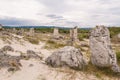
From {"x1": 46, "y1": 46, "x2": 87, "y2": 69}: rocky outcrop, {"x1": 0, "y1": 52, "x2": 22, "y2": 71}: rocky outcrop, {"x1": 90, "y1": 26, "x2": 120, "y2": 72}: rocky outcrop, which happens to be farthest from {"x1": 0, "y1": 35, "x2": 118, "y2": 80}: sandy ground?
{"x1": 90, "y1": 26, "x2": 120, "y2": 72}: rocky outcrop

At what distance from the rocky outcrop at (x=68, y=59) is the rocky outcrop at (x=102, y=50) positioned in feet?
3.72

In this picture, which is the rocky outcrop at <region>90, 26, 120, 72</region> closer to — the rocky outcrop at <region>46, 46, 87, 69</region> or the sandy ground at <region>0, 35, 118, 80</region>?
the rocky outcrop at <region>46, 46, 87, 69</region>

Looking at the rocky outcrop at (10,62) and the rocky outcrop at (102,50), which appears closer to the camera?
the rocky outcrop at (10,62)

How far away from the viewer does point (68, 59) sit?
66.2ft

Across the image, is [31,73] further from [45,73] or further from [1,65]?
[1,65]

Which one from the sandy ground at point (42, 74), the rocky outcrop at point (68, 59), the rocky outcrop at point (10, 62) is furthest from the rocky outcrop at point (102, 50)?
the rocky outcrop at point (10, 62)

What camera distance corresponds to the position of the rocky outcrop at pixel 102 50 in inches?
801

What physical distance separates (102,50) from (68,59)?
8.96 feet

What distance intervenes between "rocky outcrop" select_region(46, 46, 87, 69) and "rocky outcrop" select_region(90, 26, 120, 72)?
3.72 ft

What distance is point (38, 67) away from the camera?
67.1 ft

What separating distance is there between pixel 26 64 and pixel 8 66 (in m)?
1.61

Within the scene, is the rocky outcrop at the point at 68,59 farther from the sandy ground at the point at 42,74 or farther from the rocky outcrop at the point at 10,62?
the rocky outcrop at the point at 10,62

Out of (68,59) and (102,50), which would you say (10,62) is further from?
(102,50)

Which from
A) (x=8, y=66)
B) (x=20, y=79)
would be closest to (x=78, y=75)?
(x=20, y=79)
